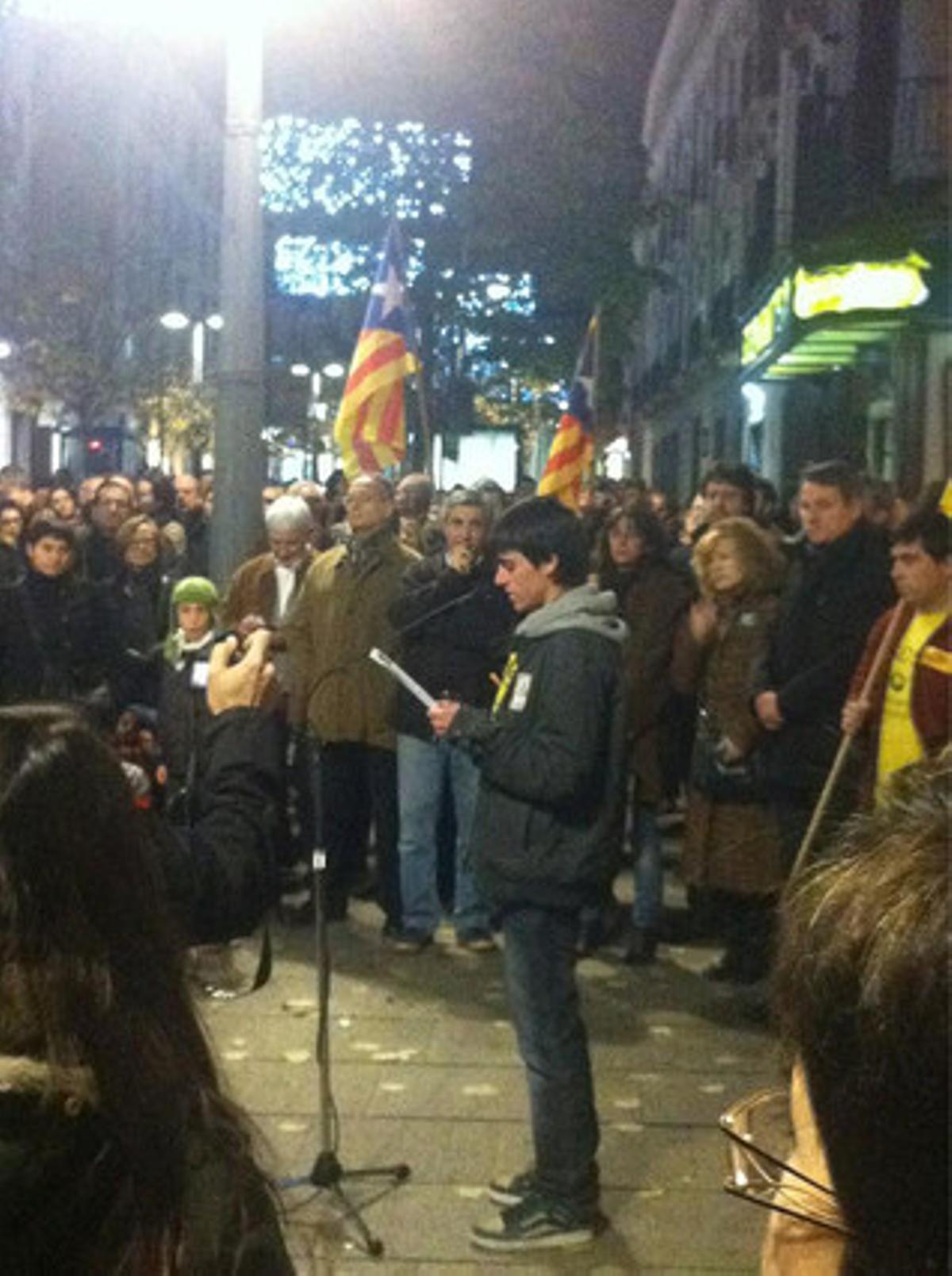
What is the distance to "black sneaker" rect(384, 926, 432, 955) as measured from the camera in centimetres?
927

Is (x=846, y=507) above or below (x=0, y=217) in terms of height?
below

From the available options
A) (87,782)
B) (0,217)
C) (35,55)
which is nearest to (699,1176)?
(87,782)

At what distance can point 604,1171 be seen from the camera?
6332 millimetres

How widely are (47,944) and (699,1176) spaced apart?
4.60m

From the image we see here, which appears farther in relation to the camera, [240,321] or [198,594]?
[240,321]

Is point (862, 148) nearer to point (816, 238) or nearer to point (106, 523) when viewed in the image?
point (816, 238)

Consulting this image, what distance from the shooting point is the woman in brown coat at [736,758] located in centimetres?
838

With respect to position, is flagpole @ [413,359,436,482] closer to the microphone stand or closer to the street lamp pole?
the street lamp pole

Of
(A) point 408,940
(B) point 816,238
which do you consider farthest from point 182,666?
(B) point 816,238

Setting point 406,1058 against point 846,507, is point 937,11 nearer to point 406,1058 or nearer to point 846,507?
point 846,507

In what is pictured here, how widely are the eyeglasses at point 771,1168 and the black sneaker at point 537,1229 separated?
411 cm

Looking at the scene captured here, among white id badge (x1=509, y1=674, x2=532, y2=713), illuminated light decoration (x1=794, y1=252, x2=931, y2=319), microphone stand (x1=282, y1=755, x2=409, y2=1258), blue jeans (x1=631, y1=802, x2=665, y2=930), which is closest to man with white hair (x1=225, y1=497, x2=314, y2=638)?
blue jeans (x1=631, y1=802, x2=665, y2=930)

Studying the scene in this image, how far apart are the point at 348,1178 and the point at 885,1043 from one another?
4.98 metres

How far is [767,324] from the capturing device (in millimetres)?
26328
